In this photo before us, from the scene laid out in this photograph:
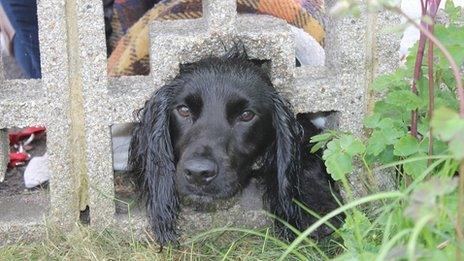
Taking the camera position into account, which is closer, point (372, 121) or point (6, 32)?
point (372, 121)

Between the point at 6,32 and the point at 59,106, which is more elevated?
the point at 6,32

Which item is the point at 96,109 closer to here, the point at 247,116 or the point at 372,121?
the point at 247,116

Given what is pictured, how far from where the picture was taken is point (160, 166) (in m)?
3.44

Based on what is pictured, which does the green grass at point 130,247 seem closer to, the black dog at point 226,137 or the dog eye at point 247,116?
the black dog at point 226,137

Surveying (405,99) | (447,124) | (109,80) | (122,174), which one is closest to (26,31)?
(122,174)

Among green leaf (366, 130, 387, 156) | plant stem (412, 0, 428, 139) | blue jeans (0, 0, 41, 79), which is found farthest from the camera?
blue jeans (0, 0, 41, 79)

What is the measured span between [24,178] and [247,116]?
3.97 ft

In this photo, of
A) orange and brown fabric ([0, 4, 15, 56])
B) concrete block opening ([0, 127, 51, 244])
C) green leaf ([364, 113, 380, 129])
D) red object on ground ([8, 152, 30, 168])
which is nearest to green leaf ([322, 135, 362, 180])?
green leaf ([364, 113, 380, 129])

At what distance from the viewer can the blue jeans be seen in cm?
477

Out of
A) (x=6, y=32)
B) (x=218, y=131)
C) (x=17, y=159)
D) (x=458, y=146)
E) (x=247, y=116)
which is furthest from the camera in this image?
(x=6, y=32)

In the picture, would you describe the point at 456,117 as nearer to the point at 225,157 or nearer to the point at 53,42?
the point at 225,157

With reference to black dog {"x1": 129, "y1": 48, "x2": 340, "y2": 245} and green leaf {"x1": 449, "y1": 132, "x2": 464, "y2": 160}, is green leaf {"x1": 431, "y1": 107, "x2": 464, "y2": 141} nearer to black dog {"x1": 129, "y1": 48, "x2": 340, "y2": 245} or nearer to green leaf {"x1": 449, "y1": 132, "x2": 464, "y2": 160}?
green leaf {"x1": 449, "y1": 132, "x2": 464, "y2": 160}

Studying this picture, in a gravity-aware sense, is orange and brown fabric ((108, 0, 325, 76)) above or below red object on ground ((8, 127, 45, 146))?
above

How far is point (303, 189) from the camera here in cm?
353
